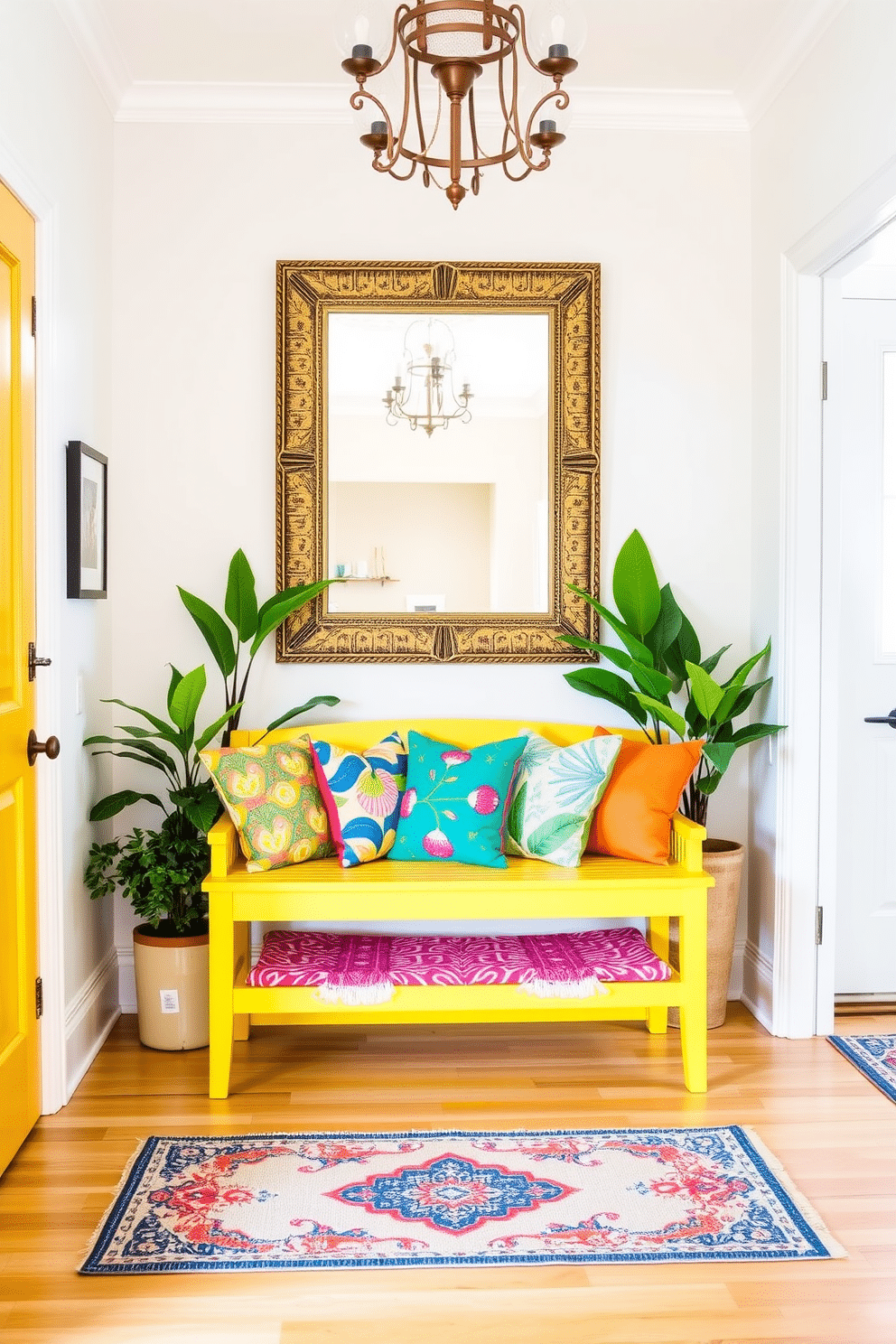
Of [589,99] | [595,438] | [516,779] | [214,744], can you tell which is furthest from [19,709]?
[589,99]

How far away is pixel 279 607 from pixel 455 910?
1.06m

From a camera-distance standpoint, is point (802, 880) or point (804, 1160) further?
point (802, 880)

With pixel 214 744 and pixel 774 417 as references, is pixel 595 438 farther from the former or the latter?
pixel 214 744

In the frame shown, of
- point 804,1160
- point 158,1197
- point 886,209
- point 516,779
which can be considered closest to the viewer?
point 158,1197

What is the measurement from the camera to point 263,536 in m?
3.57

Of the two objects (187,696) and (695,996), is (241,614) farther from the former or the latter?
(695,996)

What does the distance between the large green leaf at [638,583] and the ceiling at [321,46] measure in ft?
4.58

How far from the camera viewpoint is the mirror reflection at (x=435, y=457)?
353 cm

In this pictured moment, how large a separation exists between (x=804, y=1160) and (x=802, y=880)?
94 cm

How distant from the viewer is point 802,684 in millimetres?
3293

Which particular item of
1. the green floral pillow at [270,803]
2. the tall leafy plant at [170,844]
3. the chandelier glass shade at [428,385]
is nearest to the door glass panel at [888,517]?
the chandelier glass shade at [428,385]

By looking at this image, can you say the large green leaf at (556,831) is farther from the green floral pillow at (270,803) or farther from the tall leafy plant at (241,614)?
the tall leafy plant at (241,614)

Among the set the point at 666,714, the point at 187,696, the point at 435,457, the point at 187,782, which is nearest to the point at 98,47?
the point at 435,457

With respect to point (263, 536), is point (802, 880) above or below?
below
